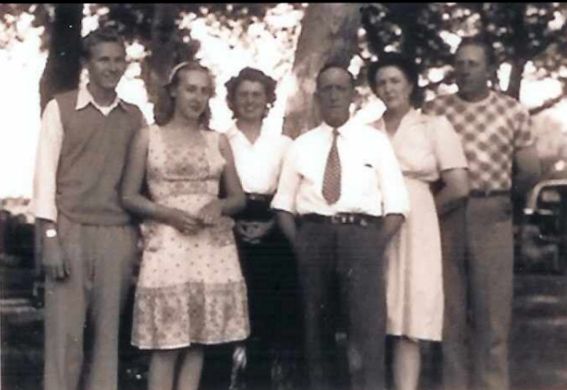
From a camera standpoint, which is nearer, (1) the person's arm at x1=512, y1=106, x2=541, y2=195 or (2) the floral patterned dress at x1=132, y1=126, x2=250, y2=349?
(2) the floral patterned dress at x1=132, y1=126, x2=250, y2=349

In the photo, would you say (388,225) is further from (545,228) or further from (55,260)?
(55,260)

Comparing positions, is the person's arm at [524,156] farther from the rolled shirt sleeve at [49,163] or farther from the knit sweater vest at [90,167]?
the rolled shirt sleeve at [49,163]

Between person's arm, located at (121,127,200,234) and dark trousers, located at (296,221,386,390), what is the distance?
55cm

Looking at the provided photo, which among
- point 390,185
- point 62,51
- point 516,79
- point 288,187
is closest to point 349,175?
point 390,185

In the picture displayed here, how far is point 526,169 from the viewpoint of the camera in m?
6.53

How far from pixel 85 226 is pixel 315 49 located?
1.42m

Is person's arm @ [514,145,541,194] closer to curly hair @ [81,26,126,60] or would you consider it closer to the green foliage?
the green foliage

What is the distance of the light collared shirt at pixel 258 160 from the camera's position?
6.37 m

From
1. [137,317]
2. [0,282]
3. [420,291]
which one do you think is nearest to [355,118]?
[420,291]

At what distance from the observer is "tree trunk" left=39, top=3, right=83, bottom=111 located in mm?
6523

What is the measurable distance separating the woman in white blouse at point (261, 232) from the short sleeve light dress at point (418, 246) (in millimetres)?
478

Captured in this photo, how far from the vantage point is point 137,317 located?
20.2 feet

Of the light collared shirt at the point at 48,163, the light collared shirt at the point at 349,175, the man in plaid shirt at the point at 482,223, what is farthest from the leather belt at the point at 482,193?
the light collared shirt at the point at 48,163

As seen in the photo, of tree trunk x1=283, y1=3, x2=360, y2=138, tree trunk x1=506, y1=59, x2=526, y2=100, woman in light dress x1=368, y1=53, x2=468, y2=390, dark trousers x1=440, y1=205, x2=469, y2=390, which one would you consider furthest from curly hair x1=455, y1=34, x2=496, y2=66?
dark trousers x1=440, y1=205, x2=469, y2=390
